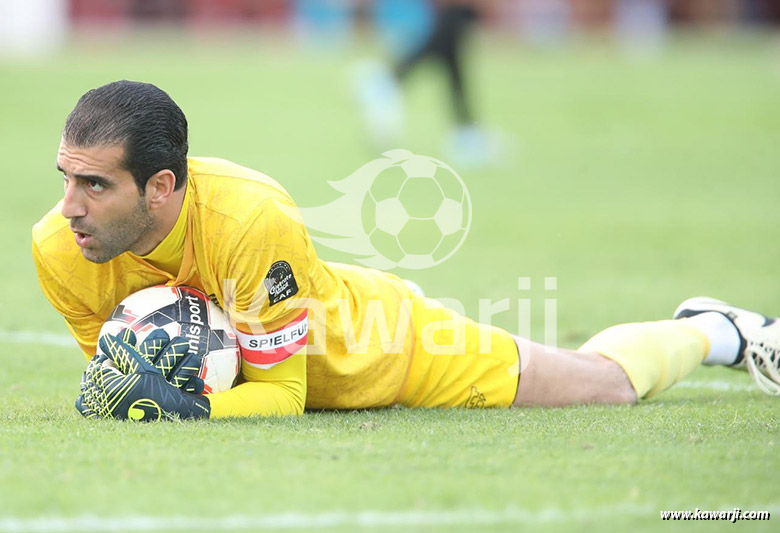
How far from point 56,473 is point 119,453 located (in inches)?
9.6

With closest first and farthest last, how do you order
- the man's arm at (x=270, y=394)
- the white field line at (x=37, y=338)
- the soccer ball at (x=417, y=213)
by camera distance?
the man's arm at (x=270, y=394)
the white field line at (x=37, y=338)
the soccer ball at (x=417, y=213)

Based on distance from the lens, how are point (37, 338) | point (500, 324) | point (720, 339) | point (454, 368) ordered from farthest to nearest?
point (500, 324) < point (37, 338) < point (720, 339) < point (454, 368)

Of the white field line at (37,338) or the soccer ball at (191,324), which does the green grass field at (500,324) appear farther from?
the soccer ball at (191,324)

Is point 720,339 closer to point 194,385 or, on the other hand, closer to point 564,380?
point 564,380

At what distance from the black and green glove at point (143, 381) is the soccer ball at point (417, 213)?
186 inches

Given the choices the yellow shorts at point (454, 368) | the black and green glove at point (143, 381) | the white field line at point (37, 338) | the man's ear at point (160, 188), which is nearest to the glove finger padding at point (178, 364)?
the black and green glove at point (143, 381)

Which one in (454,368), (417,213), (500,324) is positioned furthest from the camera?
(417,213)

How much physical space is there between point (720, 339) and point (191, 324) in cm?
236

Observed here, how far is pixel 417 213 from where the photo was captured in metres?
11.2

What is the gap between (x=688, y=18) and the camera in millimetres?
38500

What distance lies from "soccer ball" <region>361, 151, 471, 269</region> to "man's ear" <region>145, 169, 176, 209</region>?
482 centimetres

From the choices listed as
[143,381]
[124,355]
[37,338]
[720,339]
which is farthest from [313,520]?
[37,338]

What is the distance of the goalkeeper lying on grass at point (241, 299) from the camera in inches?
165

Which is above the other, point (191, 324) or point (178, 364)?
point (191, 324)
